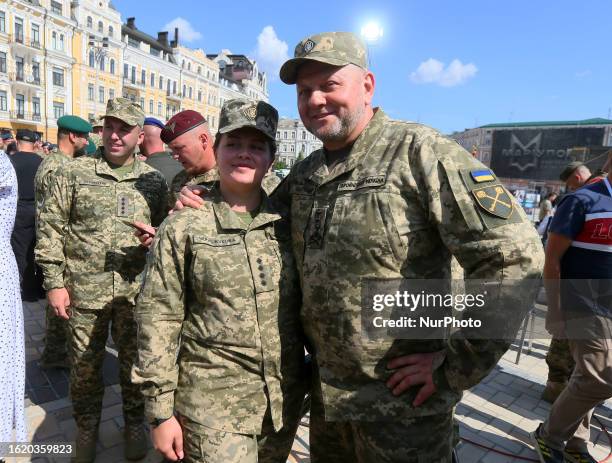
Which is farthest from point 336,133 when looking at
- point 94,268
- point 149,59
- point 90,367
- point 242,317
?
point 149,59

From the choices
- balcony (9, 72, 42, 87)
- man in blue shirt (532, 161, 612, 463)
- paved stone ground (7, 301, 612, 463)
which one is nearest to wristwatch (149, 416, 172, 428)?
paved stone ground (7, 301, 612, 463)

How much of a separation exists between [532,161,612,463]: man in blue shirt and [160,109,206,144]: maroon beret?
289cm

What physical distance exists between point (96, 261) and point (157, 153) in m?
2.11

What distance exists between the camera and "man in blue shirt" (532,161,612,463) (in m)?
2.91

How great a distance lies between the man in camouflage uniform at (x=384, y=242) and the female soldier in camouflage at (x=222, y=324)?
20 centimetres

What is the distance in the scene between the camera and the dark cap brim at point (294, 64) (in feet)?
6.11

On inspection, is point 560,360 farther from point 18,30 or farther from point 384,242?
point 18,30

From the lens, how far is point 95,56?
4444 centimetres

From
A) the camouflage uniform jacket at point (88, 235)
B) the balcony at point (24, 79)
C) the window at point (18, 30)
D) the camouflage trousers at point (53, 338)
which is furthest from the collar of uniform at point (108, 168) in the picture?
the window at point (18, 30)

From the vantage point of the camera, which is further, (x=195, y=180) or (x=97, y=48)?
(x=97, y=48)

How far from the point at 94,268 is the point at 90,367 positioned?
0.74 m

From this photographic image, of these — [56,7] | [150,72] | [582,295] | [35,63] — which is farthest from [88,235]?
[150,72]

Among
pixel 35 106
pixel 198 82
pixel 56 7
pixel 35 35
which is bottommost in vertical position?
pixel 35 106

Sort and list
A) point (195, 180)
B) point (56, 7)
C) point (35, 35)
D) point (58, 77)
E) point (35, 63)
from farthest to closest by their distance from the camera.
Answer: point (58, 77), point (56, 7), point (35, 63), point (35, 35), point (195, 180)
